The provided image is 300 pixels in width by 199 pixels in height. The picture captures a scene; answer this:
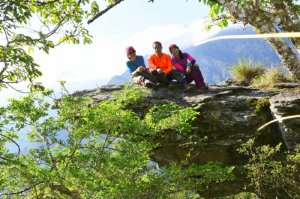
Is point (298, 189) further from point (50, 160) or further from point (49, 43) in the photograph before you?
point (49, 43)

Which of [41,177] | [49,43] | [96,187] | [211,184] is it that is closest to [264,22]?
[49,43]

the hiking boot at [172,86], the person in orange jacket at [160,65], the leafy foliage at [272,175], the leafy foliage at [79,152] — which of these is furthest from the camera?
the hiking boot at [172,86]

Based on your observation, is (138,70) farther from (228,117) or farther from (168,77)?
(228,117)

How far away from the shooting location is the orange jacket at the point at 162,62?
10.6 meters

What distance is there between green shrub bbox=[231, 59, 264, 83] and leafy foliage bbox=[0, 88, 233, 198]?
32.1 feet

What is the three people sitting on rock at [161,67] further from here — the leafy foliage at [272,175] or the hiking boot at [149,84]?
the leafy foliage at [272,175]

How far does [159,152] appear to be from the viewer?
11.9 metres

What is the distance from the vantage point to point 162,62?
10.7 meters

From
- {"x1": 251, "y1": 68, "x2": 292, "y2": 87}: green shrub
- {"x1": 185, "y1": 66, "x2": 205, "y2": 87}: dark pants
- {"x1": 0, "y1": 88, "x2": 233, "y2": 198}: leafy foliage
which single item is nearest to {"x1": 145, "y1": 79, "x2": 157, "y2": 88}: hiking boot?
{"x1": 185, "y1": 66, "x2": 205, "y2": 87}: dark pants

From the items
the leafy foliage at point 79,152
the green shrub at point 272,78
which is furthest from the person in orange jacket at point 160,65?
the green shrub at point 272,78

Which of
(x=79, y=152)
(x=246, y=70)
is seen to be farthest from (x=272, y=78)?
(x=79, y=152)

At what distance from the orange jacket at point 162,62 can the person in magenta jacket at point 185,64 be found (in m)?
0.18

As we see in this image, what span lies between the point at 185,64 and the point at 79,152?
5260 millimetres

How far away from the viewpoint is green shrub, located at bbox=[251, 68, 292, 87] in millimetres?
13983
